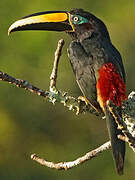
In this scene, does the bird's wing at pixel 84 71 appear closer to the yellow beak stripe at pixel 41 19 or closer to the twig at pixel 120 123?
the yellow beak stripe at pixel 41 19

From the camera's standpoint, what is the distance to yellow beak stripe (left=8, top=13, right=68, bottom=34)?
566cm

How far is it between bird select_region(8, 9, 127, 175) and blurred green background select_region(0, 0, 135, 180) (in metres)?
2.82

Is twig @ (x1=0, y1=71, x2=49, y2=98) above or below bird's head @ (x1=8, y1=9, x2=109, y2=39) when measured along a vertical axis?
below

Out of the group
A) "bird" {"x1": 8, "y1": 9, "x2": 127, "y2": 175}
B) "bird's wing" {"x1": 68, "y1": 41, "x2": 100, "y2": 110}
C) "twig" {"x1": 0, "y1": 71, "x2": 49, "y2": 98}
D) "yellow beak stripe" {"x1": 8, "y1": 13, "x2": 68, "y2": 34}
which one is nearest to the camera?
"twig" {"x1": 0, "y1": 71, "x2": 49, "y2": 98}

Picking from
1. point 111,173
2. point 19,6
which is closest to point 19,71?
point 19,6

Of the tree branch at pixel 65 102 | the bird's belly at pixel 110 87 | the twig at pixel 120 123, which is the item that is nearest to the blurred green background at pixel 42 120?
the bird's belly at pixel 110 87

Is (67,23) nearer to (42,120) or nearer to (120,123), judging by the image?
(120,123)

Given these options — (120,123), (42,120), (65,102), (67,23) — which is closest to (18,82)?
(65,102)

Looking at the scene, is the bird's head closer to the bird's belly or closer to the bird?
the bird

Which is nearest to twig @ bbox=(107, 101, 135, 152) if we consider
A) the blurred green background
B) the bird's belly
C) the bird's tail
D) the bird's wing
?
the bird's tail

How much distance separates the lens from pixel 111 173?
8.64 m

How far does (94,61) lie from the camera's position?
208 inches

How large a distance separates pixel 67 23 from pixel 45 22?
8.9 inches

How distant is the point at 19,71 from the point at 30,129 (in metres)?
0.87
